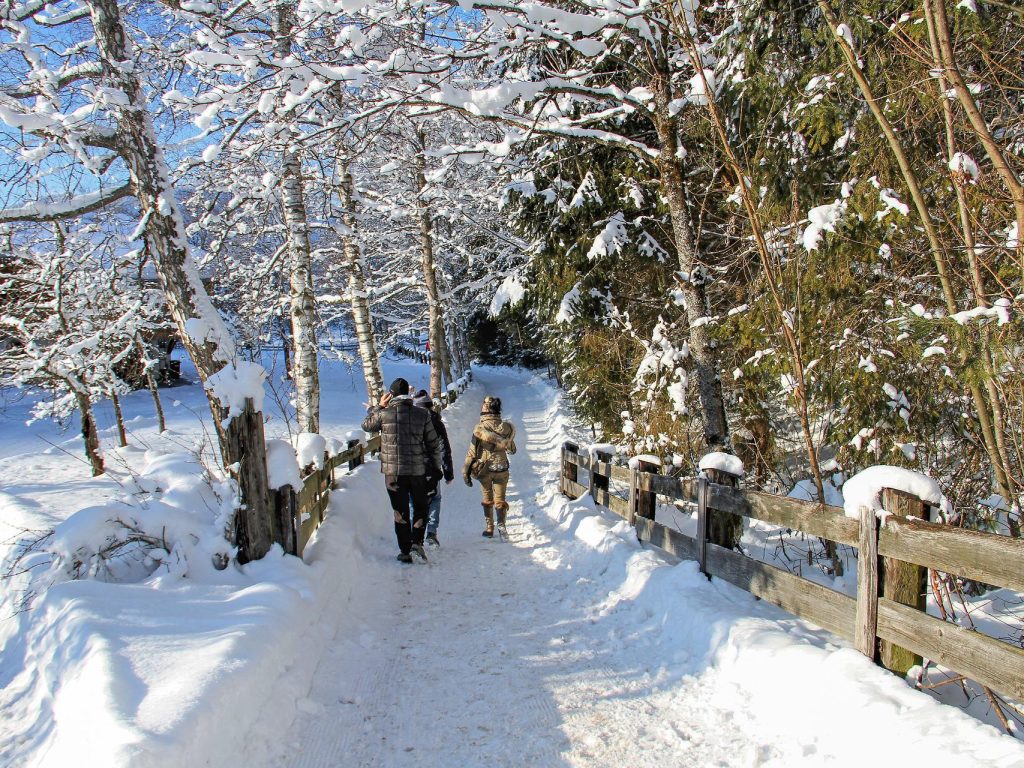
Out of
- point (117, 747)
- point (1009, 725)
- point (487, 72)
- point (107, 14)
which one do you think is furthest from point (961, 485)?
point (487, 72)

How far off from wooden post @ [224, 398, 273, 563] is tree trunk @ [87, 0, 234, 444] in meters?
0.18

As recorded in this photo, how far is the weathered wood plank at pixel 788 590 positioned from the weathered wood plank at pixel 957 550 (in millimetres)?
593

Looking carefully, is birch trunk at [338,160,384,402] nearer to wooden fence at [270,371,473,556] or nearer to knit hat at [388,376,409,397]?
wooden fence at [270,371,473,556]

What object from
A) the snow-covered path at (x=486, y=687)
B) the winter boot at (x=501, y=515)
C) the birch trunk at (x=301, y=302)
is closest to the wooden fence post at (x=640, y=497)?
the snow-covered path at (x=486, y=687)

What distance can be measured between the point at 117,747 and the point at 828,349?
5899 mm

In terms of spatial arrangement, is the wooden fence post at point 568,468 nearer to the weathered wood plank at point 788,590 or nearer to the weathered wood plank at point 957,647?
the weathered wood plank at point 788,590

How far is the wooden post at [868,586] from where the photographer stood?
303 centimetres

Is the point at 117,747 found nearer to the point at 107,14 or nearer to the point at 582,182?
the point at 107,14

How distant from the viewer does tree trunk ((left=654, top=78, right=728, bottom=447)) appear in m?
6.84

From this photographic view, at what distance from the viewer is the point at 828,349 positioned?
18.7 feet

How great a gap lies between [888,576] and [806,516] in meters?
0.63

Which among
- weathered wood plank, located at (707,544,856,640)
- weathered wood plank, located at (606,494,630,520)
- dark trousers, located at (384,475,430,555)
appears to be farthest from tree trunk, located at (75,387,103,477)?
weathered wood plank, located at (707,544,856,640)

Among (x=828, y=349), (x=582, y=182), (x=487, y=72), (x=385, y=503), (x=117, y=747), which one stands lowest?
(x=385, y=503)

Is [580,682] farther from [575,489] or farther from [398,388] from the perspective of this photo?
[575,489]
